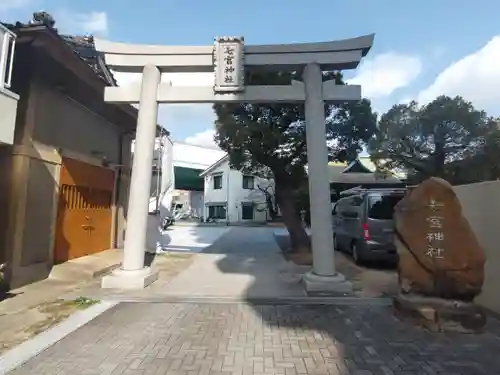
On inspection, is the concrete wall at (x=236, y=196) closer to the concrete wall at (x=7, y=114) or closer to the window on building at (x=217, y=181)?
the window on building at (x=217, y=181)

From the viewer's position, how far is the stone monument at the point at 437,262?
4832 mm

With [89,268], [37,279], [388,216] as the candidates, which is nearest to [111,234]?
[89,268]

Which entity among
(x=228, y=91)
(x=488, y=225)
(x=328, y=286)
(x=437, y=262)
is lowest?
(x=328, y=286)

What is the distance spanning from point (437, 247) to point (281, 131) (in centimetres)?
675

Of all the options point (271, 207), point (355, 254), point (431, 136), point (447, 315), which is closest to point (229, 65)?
point (447, 315)

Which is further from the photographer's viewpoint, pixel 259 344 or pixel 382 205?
pixel 382 205

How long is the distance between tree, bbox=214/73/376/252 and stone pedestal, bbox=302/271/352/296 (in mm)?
4985

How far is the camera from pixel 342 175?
78.7 feet

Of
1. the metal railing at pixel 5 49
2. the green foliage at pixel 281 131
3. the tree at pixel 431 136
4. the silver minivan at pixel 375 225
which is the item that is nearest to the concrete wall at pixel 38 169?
the metal railing at pixel 5 49

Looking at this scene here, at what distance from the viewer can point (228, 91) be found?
7.52 metres

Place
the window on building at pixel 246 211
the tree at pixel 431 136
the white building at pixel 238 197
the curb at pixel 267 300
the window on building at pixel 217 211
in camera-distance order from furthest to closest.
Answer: the window on building at pixel 217 211 → the window on building at pixel 246 211 → the white building at pixel 238 197 → the tree at pixel 431 136 → the curb at pixel 267 300

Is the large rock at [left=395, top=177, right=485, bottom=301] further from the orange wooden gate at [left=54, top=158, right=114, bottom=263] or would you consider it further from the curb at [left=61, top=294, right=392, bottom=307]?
the orange wooden gate at [left=54, top=158, right=114, bottom=263]

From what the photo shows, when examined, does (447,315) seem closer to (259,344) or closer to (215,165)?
(259,344)

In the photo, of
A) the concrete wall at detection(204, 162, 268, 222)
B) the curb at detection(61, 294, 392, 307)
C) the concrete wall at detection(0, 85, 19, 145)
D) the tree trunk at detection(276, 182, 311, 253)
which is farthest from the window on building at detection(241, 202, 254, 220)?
the concrete wall at detection(0, 85, 19, 145)
